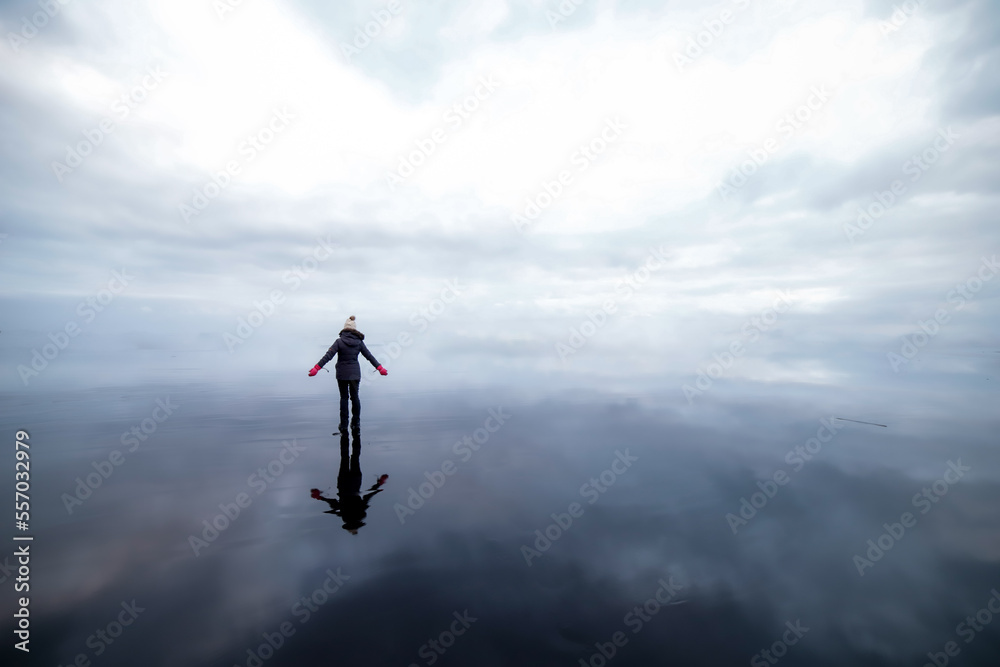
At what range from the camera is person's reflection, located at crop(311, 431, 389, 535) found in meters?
6.56

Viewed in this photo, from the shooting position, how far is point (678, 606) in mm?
4523

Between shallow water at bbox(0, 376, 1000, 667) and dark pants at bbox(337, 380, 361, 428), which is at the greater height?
dark pants at bbox(337, 380, 361, 428)

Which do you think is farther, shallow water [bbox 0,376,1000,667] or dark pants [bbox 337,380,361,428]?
dark pants [bbox 337,380,361,428]

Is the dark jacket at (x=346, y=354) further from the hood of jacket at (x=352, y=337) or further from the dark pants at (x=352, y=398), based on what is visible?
the dark pants at (x=352, y=398)

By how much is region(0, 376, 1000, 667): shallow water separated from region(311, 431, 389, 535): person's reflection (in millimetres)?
64

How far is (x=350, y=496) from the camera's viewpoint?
7.46 meters

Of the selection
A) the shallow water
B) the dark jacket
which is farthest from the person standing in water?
the shallow water

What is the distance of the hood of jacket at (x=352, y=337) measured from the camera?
12.1 metres

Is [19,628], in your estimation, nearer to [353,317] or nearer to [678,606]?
[678,606]

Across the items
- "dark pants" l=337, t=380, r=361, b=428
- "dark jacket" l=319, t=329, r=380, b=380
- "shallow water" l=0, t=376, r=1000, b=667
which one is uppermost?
"dark jacket" l=319, t=329, r=380, b=380

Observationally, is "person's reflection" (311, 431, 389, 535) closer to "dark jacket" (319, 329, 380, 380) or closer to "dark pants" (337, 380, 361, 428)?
"dark pants" (337, 380, 361, 428)

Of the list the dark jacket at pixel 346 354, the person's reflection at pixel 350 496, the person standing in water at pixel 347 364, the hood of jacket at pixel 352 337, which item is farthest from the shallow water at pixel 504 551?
the hood of jacket at pixel 352 337

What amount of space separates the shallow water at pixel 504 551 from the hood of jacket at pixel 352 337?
2.82 meters

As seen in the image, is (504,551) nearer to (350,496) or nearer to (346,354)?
(350,496)
